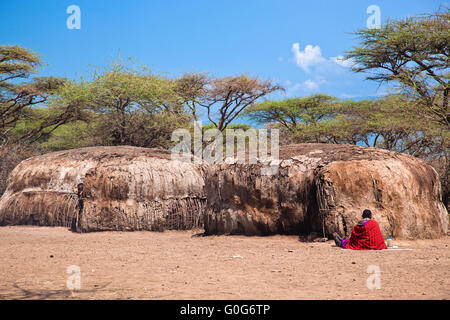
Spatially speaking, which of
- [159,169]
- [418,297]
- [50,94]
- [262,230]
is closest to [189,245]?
[262,230]

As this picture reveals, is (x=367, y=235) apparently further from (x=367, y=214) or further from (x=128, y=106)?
(x=128, y=106)

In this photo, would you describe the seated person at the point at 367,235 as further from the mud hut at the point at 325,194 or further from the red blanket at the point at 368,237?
the mud hut at the point at 325,194

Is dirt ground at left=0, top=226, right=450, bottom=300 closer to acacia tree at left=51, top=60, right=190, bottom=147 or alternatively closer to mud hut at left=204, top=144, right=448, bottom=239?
mud hut at left=204, top=144, right=448, bottom=239

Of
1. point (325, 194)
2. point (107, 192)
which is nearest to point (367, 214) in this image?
point (325, 194)

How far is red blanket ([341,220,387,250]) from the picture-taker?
873 centimetres

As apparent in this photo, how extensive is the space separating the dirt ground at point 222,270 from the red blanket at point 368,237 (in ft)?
1.06

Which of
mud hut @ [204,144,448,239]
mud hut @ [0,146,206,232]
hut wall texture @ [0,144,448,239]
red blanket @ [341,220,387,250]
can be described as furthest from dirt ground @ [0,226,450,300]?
mud hut @ [0,146,206,232]

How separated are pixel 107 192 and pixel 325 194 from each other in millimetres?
6268

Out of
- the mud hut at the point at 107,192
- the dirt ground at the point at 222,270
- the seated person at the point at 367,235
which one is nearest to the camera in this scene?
the dirt ground at the point at 222,270

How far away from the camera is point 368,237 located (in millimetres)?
8742

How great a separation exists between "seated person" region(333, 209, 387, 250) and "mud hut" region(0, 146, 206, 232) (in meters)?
5.69

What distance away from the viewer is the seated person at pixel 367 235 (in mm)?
8727

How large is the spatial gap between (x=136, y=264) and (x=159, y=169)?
20.8 feet

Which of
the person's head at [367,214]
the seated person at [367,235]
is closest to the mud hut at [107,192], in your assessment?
the seated person at [367,235]
